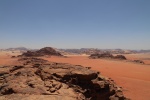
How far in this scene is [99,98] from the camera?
34.6ft

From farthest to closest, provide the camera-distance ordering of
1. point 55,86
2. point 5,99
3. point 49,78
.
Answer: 1. point 49,78
2. point 55,86
3. point 5,99

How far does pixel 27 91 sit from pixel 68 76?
10.1 feet

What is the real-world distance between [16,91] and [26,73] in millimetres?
2464

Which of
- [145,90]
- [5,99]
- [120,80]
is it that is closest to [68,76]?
[5,99]

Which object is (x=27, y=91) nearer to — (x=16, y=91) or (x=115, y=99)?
(x=16, y=91)

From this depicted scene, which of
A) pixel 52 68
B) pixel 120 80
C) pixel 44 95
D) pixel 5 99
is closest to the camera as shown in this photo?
pixel 5 99

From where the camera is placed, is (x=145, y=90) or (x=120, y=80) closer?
Result: (x=145, y=90)

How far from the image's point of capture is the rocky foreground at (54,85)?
7820 millimetres

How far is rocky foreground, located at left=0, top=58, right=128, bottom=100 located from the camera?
782cm

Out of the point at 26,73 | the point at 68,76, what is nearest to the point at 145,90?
the point at 68,76

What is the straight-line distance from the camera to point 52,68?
38.8 ft

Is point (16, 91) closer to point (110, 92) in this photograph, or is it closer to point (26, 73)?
point (26, 73)

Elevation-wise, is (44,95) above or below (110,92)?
above

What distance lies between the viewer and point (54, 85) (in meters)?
9.17
